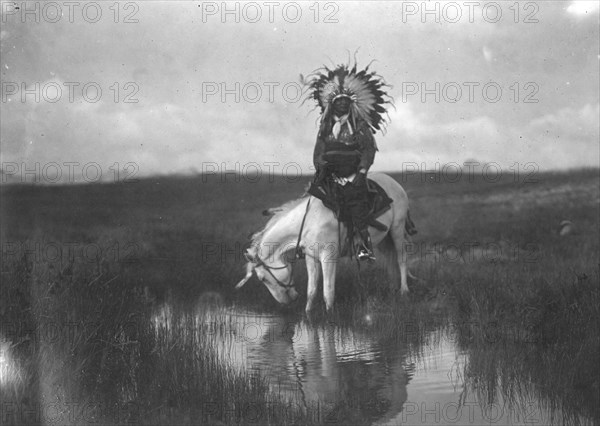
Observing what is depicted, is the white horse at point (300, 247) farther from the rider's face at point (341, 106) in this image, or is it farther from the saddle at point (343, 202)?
the rider's face at point (341, 106)

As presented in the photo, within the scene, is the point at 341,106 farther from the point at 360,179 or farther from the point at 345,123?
the point at 360,179

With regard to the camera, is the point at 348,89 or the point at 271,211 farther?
the point at 271,211

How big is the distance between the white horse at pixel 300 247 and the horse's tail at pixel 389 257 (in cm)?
1

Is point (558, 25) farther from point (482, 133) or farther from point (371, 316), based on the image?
point (371, 316)

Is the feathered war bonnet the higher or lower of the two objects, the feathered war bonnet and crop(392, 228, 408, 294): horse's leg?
the higher

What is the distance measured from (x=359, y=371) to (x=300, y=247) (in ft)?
4.10

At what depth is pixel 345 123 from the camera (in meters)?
6.05

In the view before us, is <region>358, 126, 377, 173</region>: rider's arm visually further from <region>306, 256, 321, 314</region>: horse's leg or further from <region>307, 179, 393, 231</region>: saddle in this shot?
<region>306, 256, 321, 314</region>: horse's leg

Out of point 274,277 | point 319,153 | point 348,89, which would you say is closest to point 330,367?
point 274,277

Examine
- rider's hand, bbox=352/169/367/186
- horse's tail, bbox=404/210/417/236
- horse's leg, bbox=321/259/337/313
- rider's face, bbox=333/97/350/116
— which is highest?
rider's face, bbox=333/97/350/116

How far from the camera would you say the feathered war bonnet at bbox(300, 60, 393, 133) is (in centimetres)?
600

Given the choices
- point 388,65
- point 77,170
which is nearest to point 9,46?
point 77,170

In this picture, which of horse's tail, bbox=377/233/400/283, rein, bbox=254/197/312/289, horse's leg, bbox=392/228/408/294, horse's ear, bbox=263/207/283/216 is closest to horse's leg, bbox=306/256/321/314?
rein, bbox=254/197/312/289

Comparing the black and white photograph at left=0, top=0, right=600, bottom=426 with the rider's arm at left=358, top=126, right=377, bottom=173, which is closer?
the black and white photograph at left=0, top=0, right=600, bottom=426
